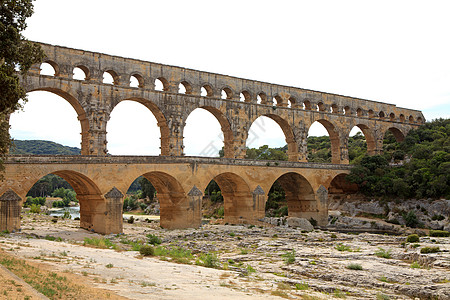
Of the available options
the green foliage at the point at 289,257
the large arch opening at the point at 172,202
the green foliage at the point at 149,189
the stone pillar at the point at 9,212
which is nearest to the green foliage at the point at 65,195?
the green foliage at the point at 149,189

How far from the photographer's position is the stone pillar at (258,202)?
3544 centimetres

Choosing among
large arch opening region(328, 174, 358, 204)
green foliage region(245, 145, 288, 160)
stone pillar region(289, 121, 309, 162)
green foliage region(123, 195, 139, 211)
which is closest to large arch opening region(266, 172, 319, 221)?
stone pillar region(289, 121, 309, 162)

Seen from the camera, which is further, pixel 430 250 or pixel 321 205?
pixel 321 205

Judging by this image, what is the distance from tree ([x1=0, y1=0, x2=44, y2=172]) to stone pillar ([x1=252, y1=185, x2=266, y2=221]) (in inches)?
862

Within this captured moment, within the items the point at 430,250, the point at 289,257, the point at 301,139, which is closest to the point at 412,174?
the point at 301,139

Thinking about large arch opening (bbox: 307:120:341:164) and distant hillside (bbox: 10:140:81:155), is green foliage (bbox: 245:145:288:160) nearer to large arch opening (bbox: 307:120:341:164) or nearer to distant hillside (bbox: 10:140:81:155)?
large arch opening (bbox: 307:120:341:164)

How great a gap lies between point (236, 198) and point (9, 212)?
18104mm

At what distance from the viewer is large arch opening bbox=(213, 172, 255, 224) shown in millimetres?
35500

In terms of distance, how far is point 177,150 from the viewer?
3531 centimetres

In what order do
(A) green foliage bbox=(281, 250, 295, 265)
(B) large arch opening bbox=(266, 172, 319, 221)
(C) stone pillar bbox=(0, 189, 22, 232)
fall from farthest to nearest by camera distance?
(B) large arch opening bbox=(266, 172, 319, 221), (C) stone pillar bbox=(0, 189, 22, 232), (A) green foliage bbox=(281, 250, 295, 265)

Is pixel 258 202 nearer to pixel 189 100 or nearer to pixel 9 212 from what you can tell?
pixel 189 100

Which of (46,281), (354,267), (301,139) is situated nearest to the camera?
(46,281)

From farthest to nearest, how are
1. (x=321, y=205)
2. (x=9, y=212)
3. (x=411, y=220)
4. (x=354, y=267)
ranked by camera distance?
(x=321, y=205) → (x=411, y=220) → (x=9, y=212) → (x=354, y=267)

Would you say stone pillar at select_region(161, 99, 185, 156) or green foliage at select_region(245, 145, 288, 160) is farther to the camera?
green foliage at select_region(245, 145, 288, 160)
